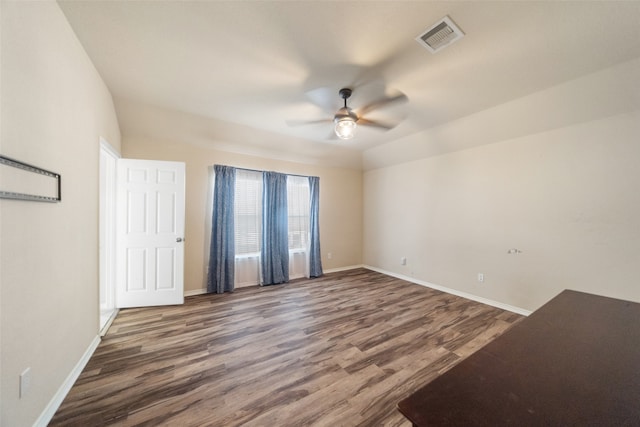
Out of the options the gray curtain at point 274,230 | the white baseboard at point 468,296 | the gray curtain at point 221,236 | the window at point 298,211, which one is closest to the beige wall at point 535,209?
the white baseboard at point 468,296

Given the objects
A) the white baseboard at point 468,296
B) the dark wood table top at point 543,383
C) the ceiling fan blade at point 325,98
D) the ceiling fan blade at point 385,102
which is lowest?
the white baseboard at point 468,296

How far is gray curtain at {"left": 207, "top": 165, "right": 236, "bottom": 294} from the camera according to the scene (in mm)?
3666

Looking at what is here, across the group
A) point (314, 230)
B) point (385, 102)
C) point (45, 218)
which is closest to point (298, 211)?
point (314, 230)

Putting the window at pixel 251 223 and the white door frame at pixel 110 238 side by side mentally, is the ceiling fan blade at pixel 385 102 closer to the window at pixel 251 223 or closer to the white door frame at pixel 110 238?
the window at pixel 251 223

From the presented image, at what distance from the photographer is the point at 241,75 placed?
216 cm

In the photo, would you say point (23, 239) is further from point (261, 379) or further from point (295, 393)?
point (295, 393)

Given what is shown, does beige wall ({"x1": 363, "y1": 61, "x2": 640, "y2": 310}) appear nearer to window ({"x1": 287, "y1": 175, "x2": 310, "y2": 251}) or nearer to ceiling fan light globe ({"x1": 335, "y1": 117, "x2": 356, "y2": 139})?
ceiling fan light globe ({"x1": 335, "y1": 117, "x2": 356, "y2": 139})

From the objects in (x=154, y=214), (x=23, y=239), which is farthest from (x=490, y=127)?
(x=154, y=214)

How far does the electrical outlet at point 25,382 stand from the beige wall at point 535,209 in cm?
455

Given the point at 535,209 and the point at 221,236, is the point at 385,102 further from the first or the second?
the point at 221,236

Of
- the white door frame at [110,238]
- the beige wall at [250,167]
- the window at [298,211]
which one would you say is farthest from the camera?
the window at [298,211]

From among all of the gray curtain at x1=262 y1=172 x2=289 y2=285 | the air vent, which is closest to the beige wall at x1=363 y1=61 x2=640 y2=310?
the air vent

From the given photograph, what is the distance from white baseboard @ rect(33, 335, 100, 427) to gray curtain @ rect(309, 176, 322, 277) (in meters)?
3.25

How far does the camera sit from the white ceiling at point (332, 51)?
4.89ft
